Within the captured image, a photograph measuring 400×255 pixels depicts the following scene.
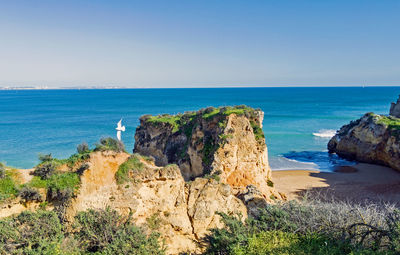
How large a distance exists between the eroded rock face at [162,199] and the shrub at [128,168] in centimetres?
16

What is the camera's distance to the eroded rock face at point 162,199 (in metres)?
10.7

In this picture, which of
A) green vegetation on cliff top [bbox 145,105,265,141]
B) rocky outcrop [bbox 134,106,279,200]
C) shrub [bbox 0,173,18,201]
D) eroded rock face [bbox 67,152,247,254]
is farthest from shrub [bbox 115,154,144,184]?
green vegetation on cliff top [bbox 145,105,265,141]

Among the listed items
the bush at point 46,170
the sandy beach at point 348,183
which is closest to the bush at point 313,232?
the bush at point 46,170

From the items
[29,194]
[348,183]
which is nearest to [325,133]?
[348,183]

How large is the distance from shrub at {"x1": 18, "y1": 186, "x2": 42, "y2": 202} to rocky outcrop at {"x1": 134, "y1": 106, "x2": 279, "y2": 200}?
10.4 meters

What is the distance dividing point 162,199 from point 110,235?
2.89m

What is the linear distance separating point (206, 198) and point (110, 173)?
437cm

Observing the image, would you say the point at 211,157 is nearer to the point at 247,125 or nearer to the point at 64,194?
the point at 247,125

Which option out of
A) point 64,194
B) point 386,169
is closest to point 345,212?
point 64,194

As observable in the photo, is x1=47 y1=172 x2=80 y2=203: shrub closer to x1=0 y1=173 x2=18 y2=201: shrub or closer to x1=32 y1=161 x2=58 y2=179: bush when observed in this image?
x1=32 y1=161 x2=58 y2=179: bush

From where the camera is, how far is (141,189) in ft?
37.9

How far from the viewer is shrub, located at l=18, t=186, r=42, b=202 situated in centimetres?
988

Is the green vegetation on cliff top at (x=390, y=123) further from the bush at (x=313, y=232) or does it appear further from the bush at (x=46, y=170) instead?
the bush at (x=46, y=170)

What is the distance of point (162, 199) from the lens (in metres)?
11.7
